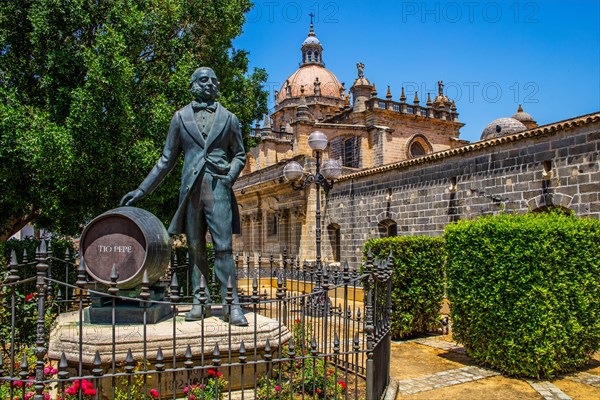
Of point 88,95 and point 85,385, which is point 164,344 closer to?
point 85,385

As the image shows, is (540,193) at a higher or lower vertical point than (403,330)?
higher

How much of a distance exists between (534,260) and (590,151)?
6.17 meters

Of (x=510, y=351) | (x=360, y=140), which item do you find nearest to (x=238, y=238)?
(x=360, y=140)

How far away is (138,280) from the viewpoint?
15.8 ft

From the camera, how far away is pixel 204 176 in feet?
17.0

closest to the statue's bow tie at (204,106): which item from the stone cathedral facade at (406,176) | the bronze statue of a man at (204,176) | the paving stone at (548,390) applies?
the bronze statue of a man at (204,176)

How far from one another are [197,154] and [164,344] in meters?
2.04

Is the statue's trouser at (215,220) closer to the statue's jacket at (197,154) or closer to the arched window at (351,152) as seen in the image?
the statue's jacket at (197,154)

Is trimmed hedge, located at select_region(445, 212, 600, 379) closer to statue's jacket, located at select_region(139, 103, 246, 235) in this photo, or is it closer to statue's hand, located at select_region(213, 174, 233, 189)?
statue's jacket, located at select_region(139, 103, 246, 235)

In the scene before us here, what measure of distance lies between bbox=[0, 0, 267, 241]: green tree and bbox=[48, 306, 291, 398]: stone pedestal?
5.45 m

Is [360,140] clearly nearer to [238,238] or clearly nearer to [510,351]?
[238,238]

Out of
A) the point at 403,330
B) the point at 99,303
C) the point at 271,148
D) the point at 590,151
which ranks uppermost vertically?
the point at 271,148

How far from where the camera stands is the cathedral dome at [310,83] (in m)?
47.6

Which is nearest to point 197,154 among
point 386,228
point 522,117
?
point 386,228
